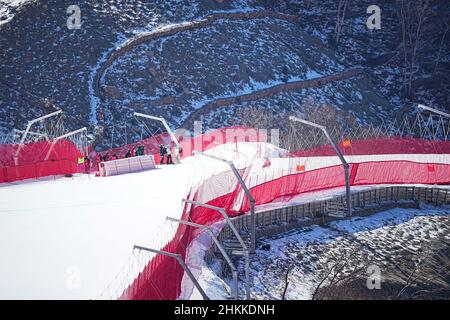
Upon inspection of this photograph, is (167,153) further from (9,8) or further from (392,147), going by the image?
(9,8)

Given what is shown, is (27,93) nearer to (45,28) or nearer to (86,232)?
(45,28)

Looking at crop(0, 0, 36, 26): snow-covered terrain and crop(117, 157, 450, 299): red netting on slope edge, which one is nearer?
crop(117, 157, 450, 299): red netting on slope edge

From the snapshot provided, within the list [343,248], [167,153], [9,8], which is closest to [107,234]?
[343,248]

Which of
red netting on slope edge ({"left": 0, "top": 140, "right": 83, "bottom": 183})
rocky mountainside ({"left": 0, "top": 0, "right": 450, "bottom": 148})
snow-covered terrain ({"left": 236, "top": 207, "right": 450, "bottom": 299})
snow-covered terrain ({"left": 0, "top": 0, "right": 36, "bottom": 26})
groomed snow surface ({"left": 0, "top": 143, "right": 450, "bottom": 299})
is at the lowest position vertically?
snow-covered terrain ({"left": 236, "top": 207, "right": 450, "bottom": 299})

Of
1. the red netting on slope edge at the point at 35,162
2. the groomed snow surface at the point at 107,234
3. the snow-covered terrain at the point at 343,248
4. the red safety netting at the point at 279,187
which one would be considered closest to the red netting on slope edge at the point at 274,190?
the red safety netting at the point at 279,187

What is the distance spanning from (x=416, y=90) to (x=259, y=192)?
49765 millimetres

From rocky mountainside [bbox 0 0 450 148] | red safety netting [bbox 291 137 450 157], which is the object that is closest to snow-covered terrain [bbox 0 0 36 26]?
rocky mountainside [bbox 0 0 450 148]

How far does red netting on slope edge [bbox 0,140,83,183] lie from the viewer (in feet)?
115

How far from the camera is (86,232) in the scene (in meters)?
21.3

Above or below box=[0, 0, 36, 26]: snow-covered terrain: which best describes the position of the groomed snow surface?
below

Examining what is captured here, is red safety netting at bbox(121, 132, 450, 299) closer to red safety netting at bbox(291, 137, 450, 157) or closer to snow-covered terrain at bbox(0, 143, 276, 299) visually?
red safety netting at bbox(291, 137, 450, 157)

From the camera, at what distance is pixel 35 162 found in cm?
3625

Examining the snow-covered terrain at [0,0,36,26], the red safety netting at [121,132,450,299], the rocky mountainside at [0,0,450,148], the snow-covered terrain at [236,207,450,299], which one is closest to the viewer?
the red safety netting at [121,132,450,299]

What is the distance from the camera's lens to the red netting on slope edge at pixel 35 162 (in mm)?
35188
